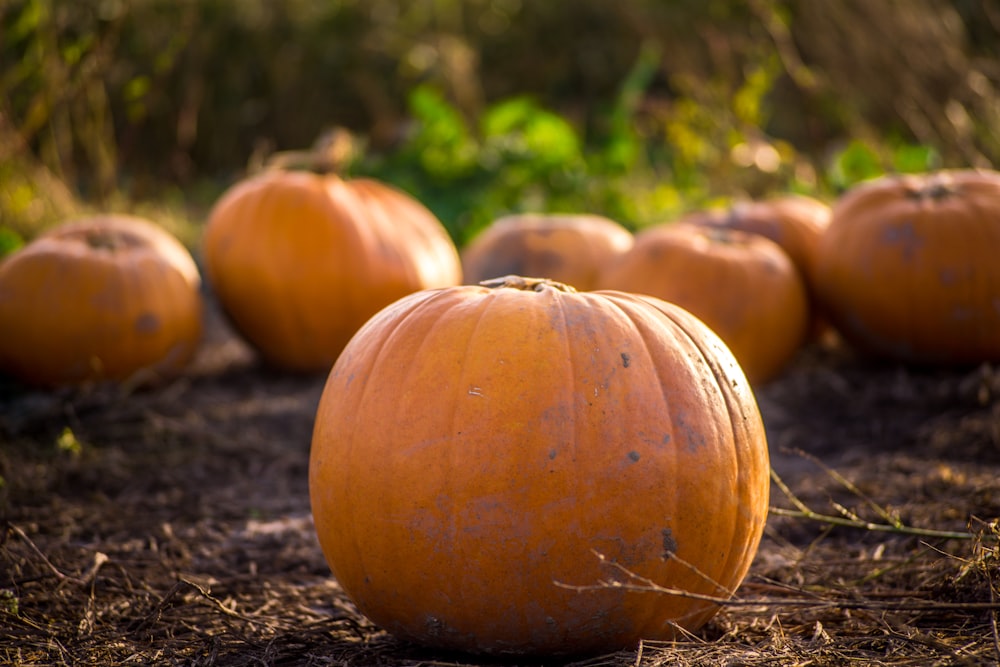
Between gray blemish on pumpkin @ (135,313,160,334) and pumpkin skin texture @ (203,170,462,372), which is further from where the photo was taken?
pumpkin skin texture @ (203,170,462,372)

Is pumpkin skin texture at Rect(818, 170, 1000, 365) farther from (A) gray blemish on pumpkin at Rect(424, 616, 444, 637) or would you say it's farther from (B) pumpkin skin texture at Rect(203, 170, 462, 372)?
(A) gray blemish on pumpkin at Rect(424, 616, 444, 637)

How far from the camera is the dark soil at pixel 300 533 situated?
6.17ft

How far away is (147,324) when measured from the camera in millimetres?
3926

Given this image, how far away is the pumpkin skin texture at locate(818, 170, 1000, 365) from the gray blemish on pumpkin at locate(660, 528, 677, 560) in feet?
8.28

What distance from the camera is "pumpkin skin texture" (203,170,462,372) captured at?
166 inches

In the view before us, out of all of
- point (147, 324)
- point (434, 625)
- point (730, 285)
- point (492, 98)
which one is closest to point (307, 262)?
point (147, 324)

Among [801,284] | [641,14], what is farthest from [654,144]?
[801,284]

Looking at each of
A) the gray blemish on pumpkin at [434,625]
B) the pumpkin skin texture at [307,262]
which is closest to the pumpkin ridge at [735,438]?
the gray blemish on pumpkin at [434,625]

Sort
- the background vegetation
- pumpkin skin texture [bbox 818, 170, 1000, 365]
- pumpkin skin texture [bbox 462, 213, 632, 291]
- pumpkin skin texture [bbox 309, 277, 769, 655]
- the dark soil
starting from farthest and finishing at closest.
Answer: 1. the background vegetation
2. pumpkin skin texture [bbox 462, 213, 632, 291]
3. pumpkin skin texture [bbox 818, 170, 1000, 365]
4. the dark soil
5. pumpkin skin texture [bbox 309, 277, 769, 655]

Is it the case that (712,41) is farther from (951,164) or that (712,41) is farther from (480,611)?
(480,611)

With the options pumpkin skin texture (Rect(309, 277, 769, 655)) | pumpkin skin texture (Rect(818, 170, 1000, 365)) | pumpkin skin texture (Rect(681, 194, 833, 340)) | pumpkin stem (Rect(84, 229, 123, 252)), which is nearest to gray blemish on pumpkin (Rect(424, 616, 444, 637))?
pumpkin skin texture (Rect(309, 277, 769, 655))

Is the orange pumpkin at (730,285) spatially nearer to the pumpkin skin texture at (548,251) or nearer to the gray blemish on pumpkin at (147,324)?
the pumpkin skin texture at (548,251)

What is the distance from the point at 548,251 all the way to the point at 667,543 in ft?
9.15

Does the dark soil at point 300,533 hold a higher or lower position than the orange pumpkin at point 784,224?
lower
